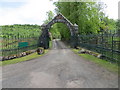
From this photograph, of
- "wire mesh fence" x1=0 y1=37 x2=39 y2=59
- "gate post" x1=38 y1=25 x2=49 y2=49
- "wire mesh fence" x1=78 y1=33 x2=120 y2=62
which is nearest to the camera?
"wire mesh fence" x1=78 y1=33 x2=120 y2=62

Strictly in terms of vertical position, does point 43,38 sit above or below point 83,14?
below

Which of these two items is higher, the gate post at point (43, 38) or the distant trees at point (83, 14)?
the distant trees at point (83, 14)

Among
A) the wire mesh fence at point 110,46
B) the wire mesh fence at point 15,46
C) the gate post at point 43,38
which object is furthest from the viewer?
the gate post at point 43,38

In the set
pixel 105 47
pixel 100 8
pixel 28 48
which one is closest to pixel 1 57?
pixel 28 48

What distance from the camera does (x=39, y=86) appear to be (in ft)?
15.6

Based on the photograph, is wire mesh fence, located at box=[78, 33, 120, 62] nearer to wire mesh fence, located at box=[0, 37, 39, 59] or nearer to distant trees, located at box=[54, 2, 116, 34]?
wire mesh fence, located at box=[0, 37, 39, 59]

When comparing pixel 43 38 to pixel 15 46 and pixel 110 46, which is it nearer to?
pixel 15 46

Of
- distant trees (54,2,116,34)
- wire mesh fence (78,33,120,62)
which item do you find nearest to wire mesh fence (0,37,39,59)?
wire mesh fence (78,33,120,62)

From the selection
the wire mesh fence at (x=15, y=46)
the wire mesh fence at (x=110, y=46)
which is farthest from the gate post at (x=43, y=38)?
the wire mesh fence at (x=110, y=46)

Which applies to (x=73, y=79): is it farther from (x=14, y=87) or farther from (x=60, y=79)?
(x=14, y=87)

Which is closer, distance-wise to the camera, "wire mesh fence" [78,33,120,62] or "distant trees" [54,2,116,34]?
"wire mesh fence" [78,33,120,62]

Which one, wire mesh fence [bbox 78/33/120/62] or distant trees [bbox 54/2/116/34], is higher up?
distant trees [bbox 54/2/116/34]

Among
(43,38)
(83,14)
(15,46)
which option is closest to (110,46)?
(15,46)

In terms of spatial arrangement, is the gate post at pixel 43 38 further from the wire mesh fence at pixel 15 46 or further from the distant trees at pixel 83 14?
the distant trees at pixel 83 14
